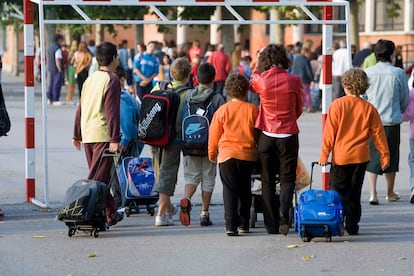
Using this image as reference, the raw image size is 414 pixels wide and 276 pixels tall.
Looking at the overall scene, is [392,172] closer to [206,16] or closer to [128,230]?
[128,230]

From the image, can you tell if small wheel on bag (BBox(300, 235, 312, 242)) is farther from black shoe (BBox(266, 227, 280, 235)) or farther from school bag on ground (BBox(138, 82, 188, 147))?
school bag on ground (BBox(138, 82, 188, 147))

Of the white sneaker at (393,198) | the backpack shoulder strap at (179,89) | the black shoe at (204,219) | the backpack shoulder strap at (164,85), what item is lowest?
the white sneaker at (393,198)

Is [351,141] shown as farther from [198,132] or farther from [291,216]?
[198,132]

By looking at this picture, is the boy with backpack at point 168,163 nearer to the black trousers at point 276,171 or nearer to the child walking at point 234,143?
the child walking at point 234,143

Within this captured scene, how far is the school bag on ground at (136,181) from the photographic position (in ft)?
35.6

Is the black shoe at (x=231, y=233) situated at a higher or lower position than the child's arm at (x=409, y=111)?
lower

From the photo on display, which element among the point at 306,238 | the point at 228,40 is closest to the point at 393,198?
the point at 306,238

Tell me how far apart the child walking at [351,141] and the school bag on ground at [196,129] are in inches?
42.3

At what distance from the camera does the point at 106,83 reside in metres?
10.1

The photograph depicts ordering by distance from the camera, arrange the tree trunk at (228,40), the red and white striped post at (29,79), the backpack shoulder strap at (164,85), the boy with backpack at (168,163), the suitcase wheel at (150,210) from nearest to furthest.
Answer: the boy with backpack at (168,163) < the backpack shoulder strap at (164,85) < the suitcase wheel at (150,210) < the red and white striped post at (29,79) < the tree trunk at (228,40)

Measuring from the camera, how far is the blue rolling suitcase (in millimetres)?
9453

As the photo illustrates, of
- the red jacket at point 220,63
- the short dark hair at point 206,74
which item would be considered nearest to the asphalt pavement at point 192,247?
the short dark hair at point 206,74

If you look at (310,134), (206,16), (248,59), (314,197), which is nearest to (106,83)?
(314,197)

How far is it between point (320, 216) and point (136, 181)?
86.2 inches
